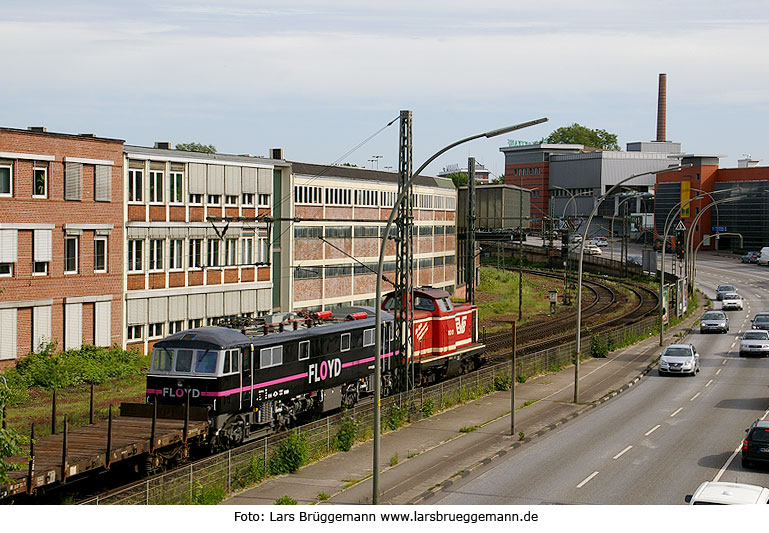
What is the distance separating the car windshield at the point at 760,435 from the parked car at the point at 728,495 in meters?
8.19

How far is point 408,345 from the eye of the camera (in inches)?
1427

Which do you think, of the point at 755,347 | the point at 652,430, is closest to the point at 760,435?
the point at 652,430

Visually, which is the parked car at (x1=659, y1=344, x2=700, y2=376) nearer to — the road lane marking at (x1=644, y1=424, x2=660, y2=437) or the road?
the road

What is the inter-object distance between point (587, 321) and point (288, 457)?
50.3 m

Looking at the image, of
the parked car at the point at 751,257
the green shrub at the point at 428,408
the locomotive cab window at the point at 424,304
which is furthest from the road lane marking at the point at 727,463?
the parked car at the point at 751,257

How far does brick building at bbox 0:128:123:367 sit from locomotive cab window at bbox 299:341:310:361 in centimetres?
1523

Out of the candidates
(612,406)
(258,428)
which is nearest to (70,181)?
(258,428)

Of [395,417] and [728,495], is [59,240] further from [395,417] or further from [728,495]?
[728,495]

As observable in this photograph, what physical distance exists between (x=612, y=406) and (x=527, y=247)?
90829mm

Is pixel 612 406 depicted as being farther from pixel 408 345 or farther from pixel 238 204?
pixel 238 204

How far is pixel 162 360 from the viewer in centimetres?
2761

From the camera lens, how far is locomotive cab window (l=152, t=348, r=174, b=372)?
27500 millimetres

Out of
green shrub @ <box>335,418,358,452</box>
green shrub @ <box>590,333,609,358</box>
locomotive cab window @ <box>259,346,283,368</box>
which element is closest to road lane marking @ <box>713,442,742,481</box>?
green shrub @ <box>335,418,358,452</box>

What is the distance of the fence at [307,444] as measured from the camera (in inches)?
808
